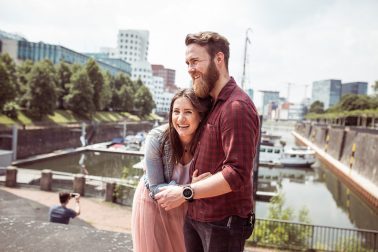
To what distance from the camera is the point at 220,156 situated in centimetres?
195

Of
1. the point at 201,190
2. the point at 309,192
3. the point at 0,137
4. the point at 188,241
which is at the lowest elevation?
the point at 309,192

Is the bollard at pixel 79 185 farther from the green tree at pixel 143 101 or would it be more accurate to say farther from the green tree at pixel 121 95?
the green tree at pixel 143 101

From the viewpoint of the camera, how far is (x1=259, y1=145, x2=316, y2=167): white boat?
121ft

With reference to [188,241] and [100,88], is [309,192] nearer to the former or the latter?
[188,241]

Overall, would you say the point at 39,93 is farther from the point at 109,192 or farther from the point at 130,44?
the point at 130,44

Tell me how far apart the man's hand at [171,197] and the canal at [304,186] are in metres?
12.6

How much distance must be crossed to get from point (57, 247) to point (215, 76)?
Answer: 94.1 inches

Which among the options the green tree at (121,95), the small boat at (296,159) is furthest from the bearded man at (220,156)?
the green tree at (121,95)

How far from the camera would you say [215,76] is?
2051 millimetres

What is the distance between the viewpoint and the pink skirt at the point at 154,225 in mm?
2223

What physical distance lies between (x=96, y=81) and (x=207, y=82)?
47584 millimetres

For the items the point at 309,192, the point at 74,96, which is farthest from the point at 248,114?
the point at 74,96

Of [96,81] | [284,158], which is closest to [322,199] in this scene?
[284,158]

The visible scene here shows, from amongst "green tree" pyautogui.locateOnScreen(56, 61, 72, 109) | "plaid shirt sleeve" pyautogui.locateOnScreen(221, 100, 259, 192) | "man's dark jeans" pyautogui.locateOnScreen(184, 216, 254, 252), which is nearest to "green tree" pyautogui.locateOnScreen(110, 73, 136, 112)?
"green tree" pyautogui.locateOnScreen(56, 61, 72, 109)
